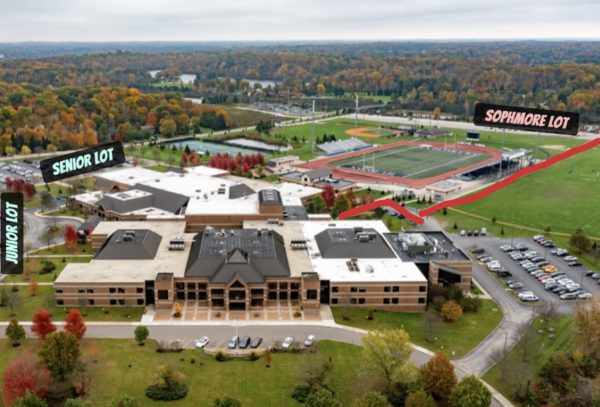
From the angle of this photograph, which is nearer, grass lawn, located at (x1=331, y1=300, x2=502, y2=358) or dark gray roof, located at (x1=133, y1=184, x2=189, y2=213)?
grass lawn, located at (x1=331, y1=300, x2=502, y2=358)

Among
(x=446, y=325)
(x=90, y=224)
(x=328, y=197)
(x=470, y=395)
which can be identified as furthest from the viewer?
(x=328, y=197)

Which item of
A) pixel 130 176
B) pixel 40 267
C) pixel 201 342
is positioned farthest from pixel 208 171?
pixel 201 342

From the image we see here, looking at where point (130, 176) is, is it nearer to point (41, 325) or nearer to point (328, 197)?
point (328, 197)

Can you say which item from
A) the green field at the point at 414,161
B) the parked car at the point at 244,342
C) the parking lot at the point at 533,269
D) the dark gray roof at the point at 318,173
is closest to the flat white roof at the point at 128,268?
the parked car at the point at 244,342

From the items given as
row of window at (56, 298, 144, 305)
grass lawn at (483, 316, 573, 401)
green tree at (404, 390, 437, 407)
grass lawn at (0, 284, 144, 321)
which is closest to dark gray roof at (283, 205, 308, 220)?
row of window at (56, 298, 144, 305)

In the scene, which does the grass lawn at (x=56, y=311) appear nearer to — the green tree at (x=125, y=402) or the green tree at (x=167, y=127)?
→ the green tree at (x=125, y=402)

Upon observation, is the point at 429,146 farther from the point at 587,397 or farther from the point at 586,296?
the point at 587,397

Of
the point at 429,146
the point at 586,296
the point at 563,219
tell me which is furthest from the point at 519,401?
the point at 429,146

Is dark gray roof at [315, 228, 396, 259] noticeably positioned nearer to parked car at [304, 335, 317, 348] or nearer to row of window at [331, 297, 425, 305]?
row of window at [331, 297, 425, 305]
